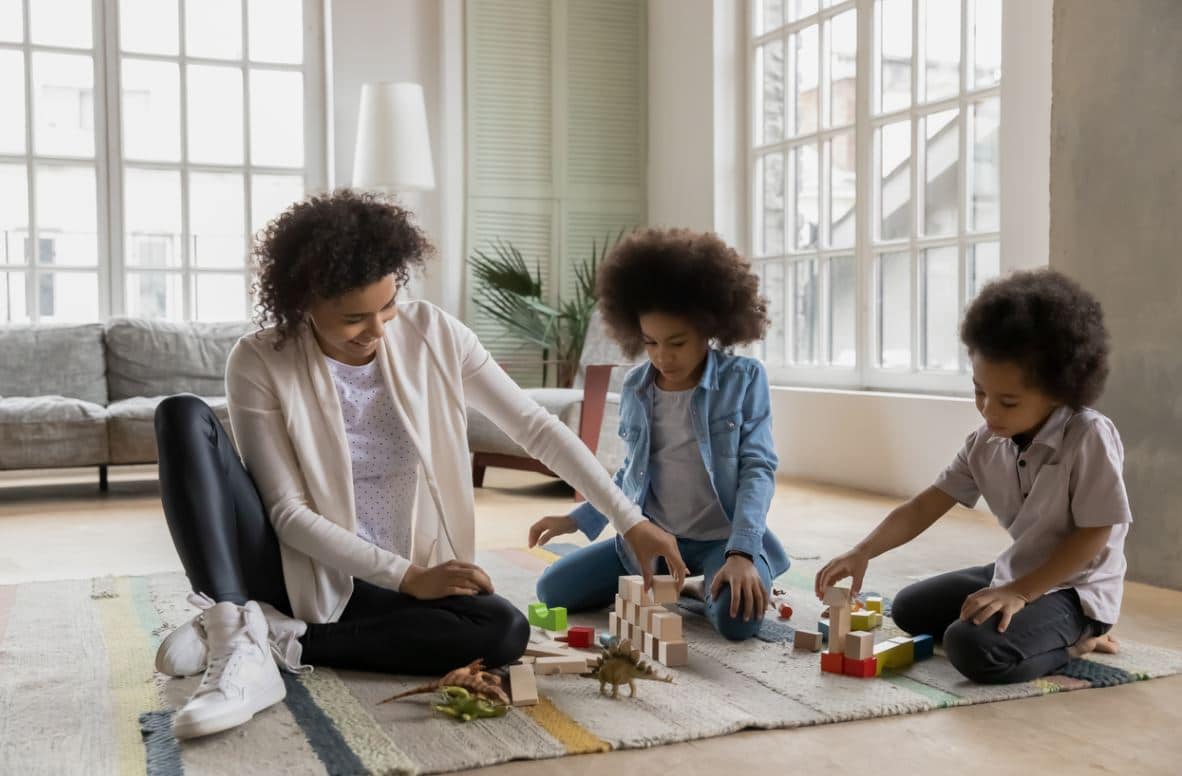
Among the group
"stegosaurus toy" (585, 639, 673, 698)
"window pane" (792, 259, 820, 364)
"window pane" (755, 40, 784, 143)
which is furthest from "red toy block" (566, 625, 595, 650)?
"window pane" (755, 40, 784, 143)

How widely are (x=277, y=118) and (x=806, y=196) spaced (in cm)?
269

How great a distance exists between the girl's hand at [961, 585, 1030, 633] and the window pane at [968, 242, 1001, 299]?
2507mm

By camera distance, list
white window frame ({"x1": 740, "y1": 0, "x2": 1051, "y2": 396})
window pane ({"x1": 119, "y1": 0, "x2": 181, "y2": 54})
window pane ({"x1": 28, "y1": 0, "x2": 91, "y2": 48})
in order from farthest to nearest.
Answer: window pane ({"x1": 119, "y1": 0, "x2": 181, "y2": 54}), window pane ({"x1": 28, "y1": 0, "x2": 91, "y2": 48}), white window frame ({"x1": 740, "y1": 0, "x2": 1051, "y2": 396})

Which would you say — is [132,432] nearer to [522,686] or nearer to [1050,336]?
[522,686]

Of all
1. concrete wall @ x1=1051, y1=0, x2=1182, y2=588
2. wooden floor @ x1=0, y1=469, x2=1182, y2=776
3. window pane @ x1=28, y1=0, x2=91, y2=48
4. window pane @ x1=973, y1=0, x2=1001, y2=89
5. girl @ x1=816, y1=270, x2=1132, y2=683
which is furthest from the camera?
window pane @ x1=28, y1=0, x2=91, y2=48

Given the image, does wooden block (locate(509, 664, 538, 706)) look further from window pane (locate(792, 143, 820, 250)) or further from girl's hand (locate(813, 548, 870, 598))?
window pane (locate(792, 143, 820, 250))

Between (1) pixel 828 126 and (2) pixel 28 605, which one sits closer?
(2) pixel 28 605

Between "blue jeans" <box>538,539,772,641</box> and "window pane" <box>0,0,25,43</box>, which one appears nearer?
"blue jeans" <box>538,539,772,641</box>

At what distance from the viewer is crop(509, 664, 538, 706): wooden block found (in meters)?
1.89

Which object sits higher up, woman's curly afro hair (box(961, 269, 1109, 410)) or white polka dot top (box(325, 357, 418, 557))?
woman's curly afro hair (box(961, 269, 1109, 410))

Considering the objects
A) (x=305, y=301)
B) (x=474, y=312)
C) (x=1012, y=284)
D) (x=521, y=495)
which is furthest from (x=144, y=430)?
(x=1012, y=284)

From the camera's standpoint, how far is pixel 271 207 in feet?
20.4

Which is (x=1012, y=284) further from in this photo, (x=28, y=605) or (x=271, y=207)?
(x=271, y=207)

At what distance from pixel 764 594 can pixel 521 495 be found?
8.79 feet
